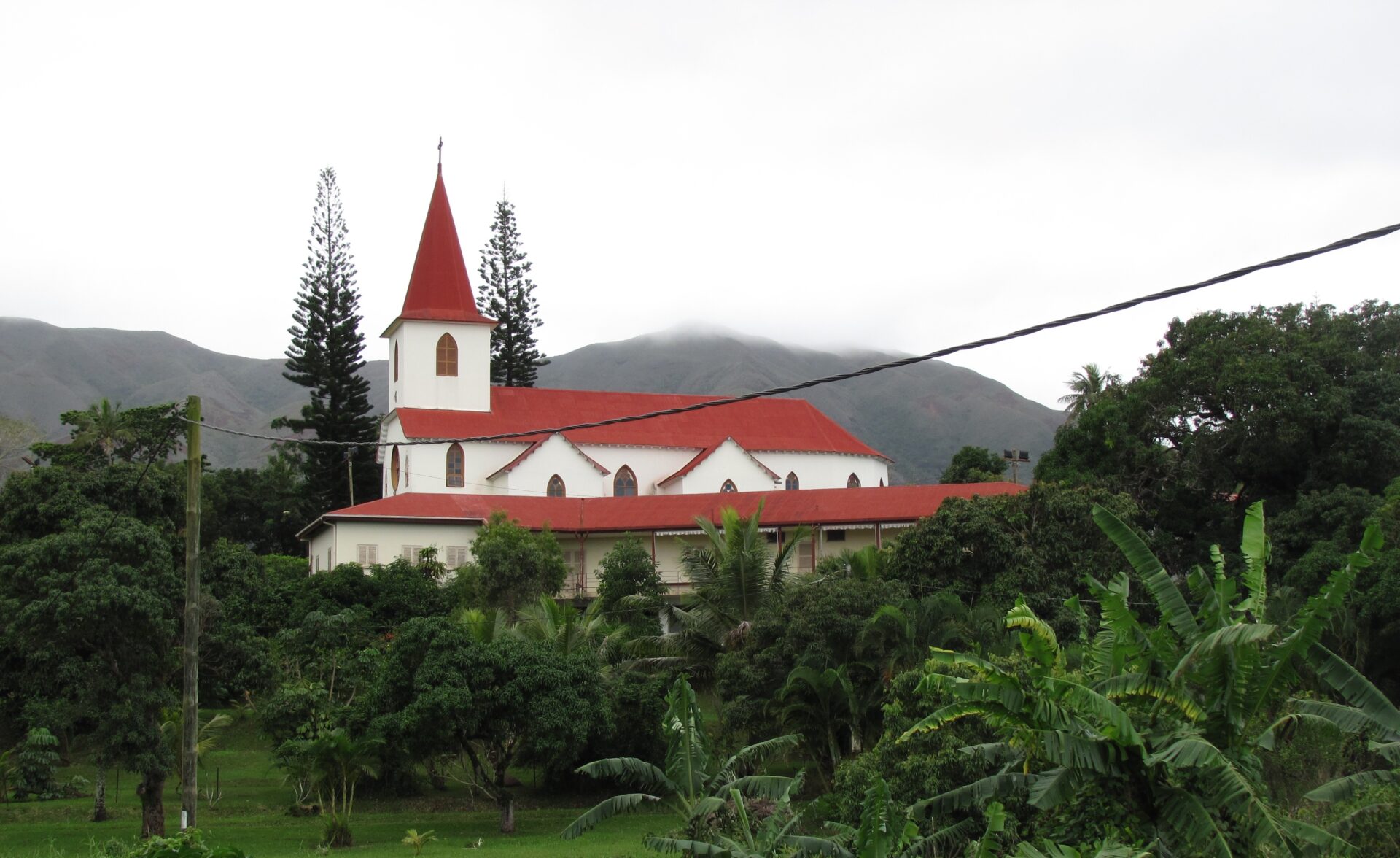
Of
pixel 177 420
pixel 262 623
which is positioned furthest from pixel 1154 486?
pixel 177 420

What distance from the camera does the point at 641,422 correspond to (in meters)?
42.9

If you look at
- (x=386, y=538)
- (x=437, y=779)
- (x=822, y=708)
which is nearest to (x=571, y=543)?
(x=386, y=538)

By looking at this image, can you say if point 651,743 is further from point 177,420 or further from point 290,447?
point 290,447

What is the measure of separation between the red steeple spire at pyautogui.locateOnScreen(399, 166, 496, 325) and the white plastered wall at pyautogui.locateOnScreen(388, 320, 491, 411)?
0.47 metres

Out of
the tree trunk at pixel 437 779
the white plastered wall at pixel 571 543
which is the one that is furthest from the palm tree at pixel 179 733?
the white plastered wall at pixel 571 543

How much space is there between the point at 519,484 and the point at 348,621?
14144mm

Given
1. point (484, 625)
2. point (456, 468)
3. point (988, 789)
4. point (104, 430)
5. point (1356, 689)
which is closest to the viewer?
point (1356, 689)

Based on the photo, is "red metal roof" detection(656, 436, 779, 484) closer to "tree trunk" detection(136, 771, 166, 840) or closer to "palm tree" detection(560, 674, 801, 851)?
"tree trunk" detection(136, 771, 166, 840)

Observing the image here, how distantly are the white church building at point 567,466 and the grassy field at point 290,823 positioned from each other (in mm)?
11800

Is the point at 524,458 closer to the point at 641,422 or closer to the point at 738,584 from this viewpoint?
A: the point at 641,422

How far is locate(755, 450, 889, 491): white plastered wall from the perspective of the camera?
43406 millimetres

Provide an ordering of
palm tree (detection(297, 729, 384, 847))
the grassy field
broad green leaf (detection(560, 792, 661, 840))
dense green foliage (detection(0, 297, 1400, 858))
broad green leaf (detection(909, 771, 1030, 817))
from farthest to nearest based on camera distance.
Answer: palm tree (detection(297, 729, 384, 847)) → the grassy field → broad green leaf (detection(560, 792, 661, 840)) → broad green leaf (detection(909, 771, 1030, 817)) → dense green foliage (detection(0, 297, 1400, 858))

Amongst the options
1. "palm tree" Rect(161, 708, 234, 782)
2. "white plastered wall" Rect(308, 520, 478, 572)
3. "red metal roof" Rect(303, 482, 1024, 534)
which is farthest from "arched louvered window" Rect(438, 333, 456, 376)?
"palm tree" Rect(161, 708, 234, 782)

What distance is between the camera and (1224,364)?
1172 inches
